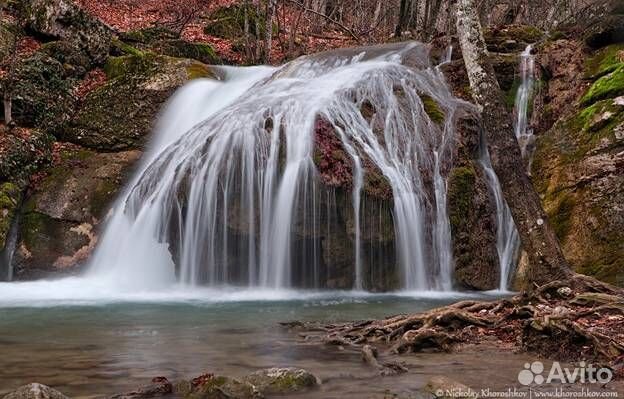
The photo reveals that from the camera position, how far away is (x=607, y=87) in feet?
36.0

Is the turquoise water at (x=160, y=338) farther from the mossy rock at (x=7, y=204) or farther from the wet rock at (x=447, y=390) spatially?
the mossy rock at (x=7, y=204)

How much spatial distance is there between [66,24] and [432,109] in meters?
9.76

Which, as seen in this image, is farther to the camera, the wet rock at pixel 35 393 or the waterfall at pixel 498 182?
the waterfall at pixel 498 182

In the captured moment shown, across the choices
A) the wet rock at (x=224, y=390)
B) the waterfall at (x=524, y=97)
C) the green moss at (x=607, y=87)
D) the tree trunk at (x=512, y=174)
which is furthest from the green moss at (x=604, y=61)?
the wet rock at (x=224, y=390)

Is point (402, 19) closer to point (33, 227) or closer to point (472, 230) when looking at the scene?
point (472, 230)

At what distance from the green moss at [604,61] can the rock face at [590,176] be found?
0.09 metres

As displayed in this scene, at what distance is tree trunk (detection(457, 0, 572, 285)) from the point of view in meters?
5.96

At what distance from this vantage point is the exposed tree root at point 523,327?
450 cm

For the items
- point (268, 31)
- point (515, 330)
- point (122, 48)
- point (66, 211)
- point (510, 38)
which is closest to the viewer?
point (515, 330)

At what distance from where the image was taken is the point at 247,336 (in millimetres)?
5926

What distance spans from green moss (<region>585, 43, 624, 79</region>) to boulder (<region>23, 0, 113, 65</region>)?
11.6 meters

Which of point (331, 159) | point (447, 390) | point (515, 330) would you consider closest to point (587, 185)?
point (331, 159)

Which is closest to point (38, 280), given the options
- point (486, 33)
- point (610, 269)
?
point (610, 269)

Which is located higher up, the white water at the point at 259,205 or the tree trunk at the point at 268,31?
the tree trunk at the point at 268,31
